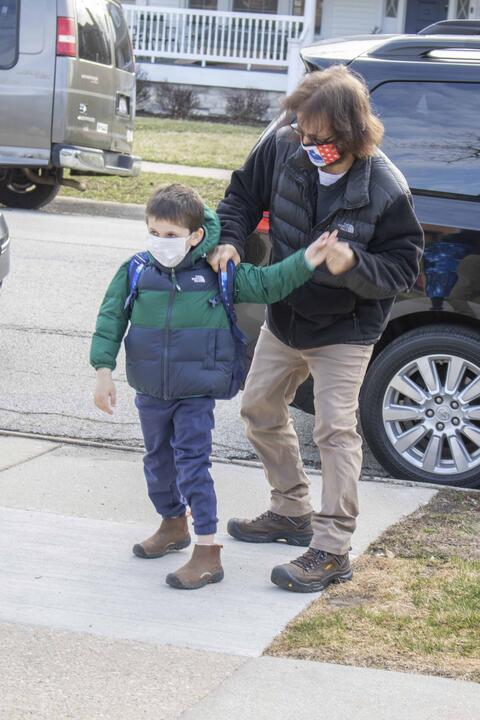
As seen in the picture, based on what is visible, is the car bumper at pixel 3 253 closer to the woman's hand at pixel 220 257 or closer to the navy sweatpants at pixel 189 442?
Result: the navy sweatpants at pixel 189 442

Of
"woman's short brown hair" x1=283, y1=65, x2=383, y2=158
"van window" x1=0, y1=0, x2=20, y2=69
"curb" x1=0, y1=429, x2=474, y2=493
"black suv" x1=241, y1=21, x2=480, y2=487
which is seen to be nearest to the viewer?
"woman's short brown hair" x1=283, y1=65, x2=383, y2=158

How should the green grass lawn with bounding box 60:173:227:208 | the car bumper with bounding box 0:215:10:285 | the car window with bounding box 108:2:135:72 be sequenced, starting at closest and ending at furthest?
the car bumper with bounding box 0:215:10:285
the car window with bounding box 108:2:135:72
the green grass lawn with bounding box 60:173:227:208

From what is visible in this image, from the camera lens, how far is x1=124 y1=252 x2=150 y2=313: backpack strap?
→ 169 inches

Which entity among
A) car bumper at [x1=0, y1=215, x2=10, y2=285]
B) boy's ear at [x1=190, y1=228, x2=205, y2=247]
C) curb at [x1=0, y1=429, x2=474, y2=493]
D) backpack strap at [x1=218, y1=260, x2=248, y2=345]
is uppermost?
boy's ear at [x1=190, y1=228, x2=205, y2=247]

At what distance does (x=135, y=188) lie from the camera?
15.6 metres

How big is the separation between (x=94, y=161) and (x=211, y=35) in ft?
52.1

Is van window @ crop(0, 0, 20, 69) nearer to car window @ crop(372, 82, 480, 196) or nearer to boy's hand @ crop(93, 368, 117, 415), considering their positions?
car window @ crop(372, 82, 480, 196)

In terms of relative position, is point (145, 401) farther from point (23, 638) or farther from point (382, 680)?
point (382, 680)

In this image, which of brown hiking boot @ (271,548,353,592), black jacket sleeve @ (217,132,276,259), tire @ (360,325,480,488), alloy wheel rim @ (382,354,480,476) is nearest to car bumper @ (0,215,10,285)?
tire @ (360,325,480,488)

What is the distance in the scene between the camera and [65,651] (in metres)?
3.78

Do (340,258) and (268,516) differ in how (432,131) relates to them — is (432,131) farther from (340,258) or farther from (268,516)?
(268,516)

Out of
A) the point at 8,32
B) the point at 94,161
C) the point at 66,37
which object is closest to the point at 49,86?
the point at 66,37

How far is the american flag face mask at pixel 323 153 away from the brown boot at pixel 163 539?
1.41 meters

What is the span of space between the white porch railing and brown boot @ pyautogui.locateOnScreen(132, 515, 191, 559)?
23.4 m
